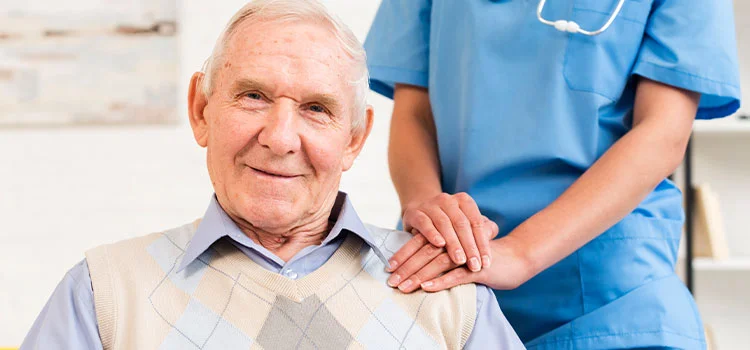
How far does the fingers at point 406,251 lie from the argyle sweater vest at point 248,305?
2cm

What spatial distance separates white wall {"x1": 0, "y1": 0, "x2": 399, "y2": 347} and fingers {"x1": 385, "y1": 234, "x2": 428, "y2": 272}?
1.69m

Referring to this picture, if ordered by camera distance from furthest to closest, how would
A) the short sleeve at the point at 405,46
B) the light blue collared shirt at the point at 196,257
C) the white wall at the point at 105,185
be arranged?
the white wall at the point at 105,185
the short sleeve at the point at 405,46
the light blue collared shirt at the point at 196,257

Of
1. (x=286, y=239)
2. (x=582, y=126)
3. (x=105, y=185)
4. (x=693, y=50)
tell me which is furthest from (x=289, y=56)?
(x=105, y=185)

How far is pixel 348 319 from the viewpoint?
113 centimetres

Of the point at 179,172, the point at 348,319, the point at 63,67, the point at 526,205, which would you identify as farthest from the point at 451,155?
the point at 63,67

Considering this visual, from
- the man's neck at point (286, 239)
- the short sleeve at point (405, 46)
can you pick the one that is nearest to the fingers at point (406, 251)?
the man's neck at point (286, 239)

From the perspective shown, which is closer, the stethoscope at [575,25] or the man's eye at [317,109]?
the man's eye at [317,109]

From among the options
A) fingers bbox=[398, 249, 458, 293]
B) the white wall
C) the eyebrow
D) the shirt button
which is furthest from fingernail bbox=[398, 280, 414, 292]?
the white wall

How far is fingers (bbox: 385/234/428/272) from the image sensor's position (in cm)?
120

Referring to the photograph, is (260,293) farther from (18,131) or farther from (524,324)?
(18,131)

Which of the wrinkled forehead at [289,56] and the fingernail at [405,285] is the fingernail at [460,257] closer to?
the fingernail at [405,285]

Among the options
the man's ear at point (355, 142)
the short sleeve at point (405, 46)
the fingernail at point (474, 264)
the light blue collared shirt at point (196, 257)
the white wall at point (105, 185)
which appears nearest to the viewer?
the light blue collared shirt at point (196, 257)

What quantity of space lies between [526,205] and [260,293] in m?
0.48

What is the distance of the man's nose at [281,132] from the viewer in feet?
3.59
